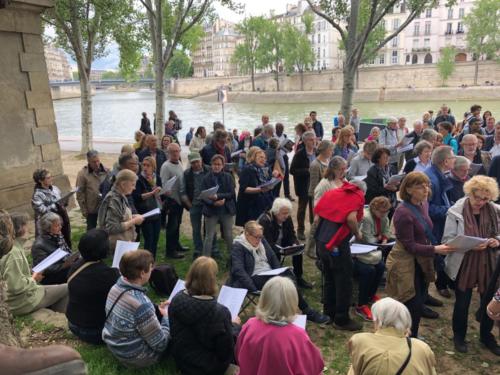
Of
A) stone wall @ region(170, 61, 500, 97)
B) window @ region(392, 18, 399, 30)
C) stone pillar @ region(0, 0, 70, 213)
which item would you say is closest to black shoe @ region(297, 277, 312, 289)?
stone pillar @ region(0, 0, 70, 213)

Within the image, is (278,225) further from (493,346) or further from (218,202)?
(493,346)

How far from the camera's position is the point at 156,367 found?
342cm

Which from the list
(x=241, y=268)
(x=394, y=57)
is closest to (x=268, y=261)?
(x=241, y=268)

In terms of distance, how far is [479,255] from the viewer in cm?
388

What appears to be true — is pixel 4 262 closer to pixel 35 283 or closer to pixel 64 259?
pixel 35 283

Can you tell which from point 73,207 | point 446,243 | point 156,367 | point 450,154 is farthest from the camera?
point 73,207

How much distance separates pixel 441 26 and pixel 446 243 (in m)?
84.6

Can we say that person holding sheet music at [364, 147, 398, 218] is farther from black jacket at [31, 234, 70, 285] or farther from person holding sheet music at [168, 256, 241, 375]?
black jacket at [31, 234, 70, 285]

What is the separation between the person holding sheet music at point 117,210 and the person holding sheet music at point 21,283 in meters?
0.80

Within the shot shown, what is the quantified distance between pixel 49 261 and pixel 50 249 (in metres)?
0.35

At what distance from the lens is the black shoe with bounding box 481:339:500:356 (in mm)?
4004

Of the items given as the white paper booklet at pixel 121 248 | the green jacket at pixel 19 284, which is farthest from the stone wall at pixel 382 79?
the green jacket at pixel 19 284

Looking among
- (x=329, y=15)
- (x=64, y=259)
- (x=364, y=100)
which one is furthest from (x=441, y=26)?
(x=64, y=259)

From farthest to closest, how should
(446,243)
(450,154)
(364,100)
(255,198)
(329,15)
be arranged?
(364,100)
(329,15)
(255,198)
(450,154)
(446,243)
